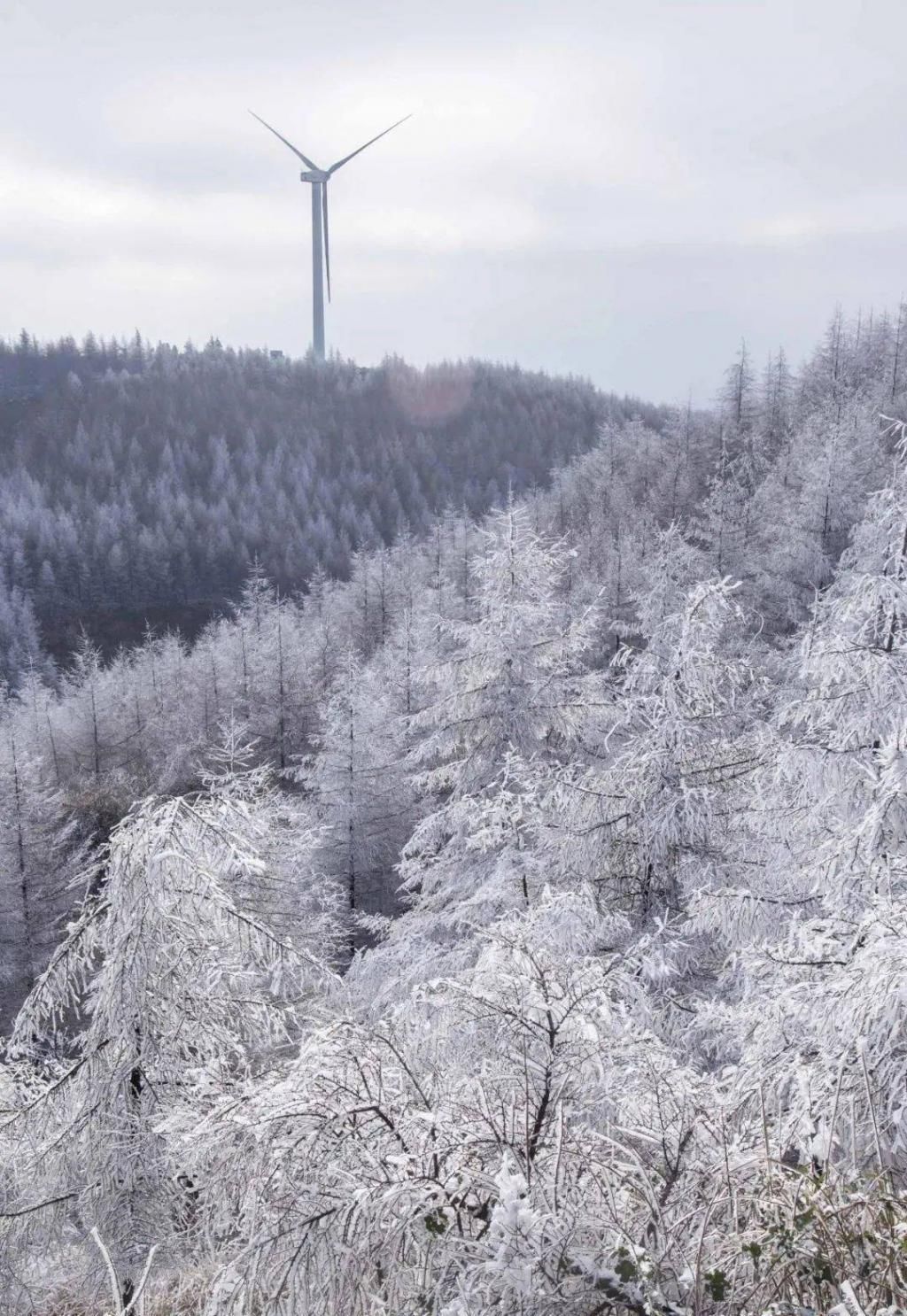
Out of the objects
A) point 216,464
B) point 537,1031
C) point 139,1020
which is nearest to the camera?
point 537,1031

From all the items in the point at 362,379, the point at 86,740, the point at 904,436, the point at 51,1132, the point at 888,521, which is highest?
the point at 362,379

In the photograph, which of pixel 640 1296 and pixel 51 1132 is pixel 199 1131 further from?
pixel 51 1132

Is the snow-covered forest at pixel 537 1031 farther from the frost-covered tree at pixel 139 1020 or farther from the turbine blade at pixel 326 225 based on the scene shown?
the turbine blade at pixel 326 225

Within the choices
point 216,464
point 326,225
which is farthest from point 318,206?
point 216,464

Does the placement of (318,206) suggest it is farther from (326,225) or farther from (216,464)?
(216,464)

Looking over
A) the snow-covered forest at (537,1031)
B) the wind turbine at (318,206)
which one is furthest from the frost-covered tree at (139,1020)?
the wind turbine at (318,206)

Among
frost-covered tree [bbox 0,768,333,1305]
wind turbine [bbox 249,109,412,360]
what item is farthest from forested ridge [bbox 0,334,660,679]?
frost-covered tree [bbox 0,768,333,1305]

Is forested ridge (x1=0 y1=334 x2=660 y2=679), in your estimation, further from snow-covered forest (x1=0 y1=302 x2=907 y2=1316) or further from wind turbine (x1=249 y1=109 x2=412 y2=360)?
snow-covered forest (x1=0 y1=302 x2=907 y2=1316)

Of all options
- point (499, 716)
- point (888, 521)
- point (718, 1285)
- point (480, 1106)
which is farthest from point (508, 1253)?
point (499, 716)
